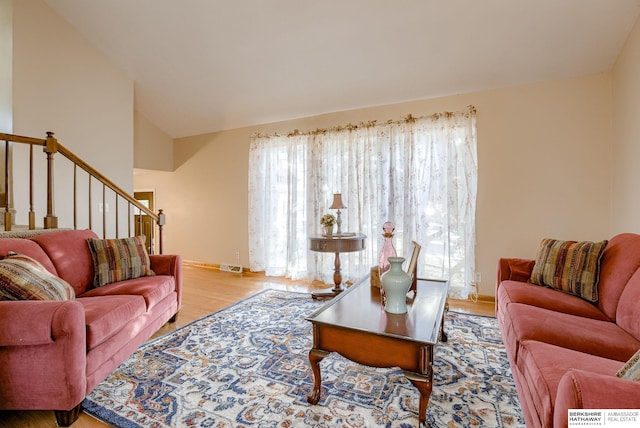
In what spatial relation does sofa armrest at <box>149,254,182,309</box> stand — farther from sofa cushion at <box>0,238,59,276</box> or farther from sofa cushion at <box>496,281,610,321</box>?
sofa cushion at <box>496,281,610,321</box>

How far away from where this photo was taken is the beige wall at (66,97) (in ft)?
10.6

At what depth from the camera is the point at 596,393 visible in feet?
2.67

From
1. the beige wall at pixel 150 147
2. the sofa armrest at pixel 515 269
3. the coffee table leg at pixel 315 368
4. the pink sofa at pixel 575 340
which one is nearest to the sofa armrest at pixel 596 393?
the pink sofa at pixel 575 340

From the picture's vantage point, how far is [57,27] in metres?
3.50

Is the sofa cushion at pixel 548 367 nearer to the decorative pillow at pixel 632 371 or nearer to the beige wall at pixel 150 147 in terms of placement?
the decorative pillow at pixel 632 371

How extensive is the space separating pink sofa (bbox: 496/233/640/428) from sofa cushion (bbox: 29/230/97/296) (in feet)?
9.83

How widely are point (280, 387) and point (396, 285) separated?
98 cm

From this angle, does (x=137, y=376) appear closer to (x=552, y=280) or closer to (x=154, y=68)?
(x=552, y=280)

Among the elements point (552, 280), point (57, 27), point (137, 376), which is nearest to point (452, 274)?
point (552, 280)

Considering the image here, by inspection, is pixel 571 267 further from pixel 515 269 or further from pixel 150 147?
pixel 150 147

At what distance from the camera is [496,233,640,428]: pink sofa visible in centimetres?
84

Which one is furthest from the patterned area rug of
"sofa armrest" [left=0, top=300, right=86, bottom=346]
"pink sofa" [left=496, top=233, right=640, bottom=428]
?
"sofa armrest" [left=0, top=300, right=86, bottom=346]

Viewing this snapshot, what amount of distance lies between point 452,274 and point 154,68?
4.74 meters

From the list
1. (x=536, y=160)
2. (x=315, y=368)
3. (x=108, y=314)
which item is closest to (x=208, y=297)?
(x=108, y=314)
